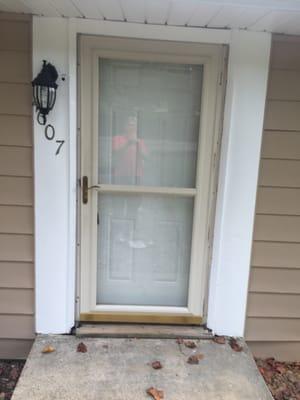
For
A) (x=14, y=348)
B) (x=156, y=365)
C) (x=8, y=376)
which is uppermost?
(x=156, y=365)

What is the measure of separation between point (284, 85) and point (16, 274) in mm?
1944

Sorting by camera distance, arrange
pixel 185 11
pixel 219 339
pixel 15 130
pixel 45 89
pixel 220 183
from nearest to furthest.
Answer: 1. pixel 185 11
2. pixel 45 89
3. pixel 15 130
4. pixel 220 183
5. pixel 219 339

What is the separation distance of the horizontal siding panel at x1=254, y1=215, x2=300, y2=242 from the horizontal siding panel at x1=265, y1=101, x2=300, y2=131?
539 mm

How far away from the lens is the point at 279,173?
214cm

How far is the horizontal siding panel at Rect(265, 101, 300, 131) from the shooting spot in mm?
2074

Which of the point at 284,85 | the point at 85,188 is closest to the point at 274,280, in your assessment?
the point at 284,85

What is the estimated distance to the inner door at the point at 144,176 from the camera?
205cm

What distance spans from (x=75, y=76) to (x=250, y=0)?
97cm

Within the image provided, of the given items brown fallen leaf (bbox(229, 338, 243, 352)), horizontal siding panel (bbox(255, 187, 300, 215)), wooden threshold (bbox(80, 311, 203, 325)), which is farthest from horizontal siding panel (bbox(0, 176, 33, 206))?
brown fallen leaf (bbox(229, 338, 243, 352))

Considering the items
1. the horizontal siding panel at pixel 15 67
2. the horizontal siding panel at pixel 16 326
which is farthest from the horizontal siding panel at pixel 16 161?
the horizontal siding panel at pixel 16 326

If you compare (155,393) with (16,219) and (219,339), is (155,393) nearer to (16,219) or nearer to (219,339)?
(219,339)

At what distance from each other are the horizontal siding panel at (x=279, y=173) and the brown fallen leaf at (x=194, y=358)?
108 cm

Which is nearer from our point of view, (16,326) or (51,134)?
(51,134)

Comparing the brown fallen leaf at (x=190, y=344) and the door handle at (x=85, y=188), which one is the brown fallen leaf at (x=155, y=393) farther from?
the door handle at (x=85, y=188)
